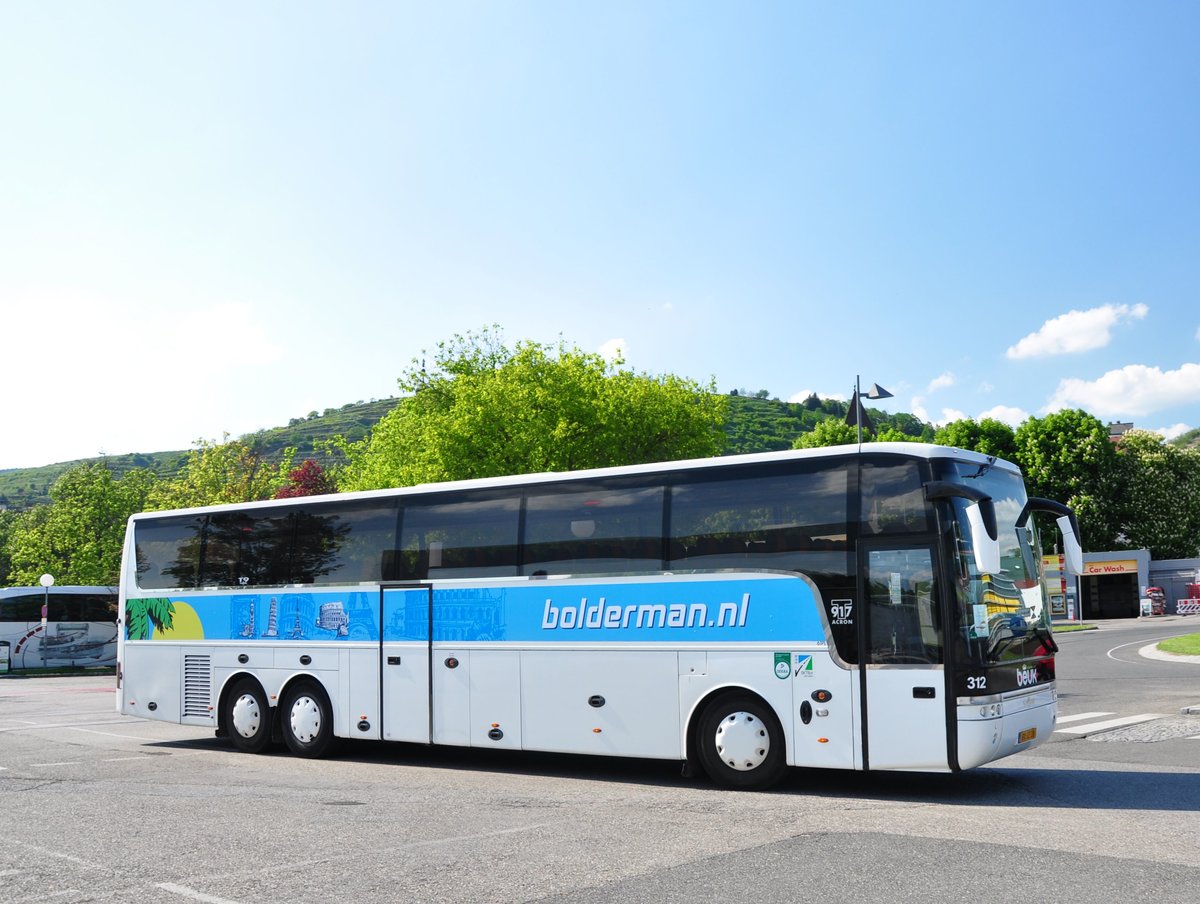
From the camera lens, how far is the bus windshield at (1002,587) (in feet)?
33.4

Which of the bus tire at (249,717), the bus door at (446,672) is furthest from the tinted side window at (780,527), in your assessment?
the bus tire at (249,717)

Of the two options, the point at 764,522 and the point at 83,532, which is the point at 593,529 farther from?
the point at 83,532

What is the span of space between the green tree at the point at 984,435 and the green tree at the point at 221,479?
41.0 meters

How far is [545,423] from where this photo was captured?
1654 inches

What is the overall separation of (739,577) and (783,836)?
332 cm

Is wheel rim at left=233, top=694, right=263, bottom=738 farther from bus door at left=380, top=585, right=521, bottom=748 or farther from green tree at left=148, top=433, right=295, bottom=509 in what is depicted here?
green tree at left=148, top=433, right=295, bottom=509

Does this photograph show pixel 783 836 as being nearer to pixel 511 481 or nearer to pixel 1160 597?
pixel 511 481

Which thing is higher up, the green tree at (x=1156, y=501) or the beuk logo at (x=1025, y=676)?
the green tree at (x=1156, y=501)

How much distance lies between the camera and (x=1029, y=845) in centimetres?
781

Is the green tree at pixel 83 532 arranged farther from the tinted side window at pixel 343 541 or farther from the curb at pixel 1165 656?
the tinted side window at pixel 343 541

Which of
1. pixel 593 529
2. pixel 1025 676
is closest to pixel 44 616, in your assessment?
pixel 593 529

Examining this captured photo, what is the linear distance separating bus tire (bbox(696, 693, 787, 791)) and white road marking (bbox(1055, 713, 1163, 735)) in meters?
6.42

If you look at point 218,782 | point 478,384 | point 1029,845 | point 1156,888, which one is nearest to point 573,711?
point 218,782

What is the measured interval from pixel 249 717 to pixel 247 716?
37mm
